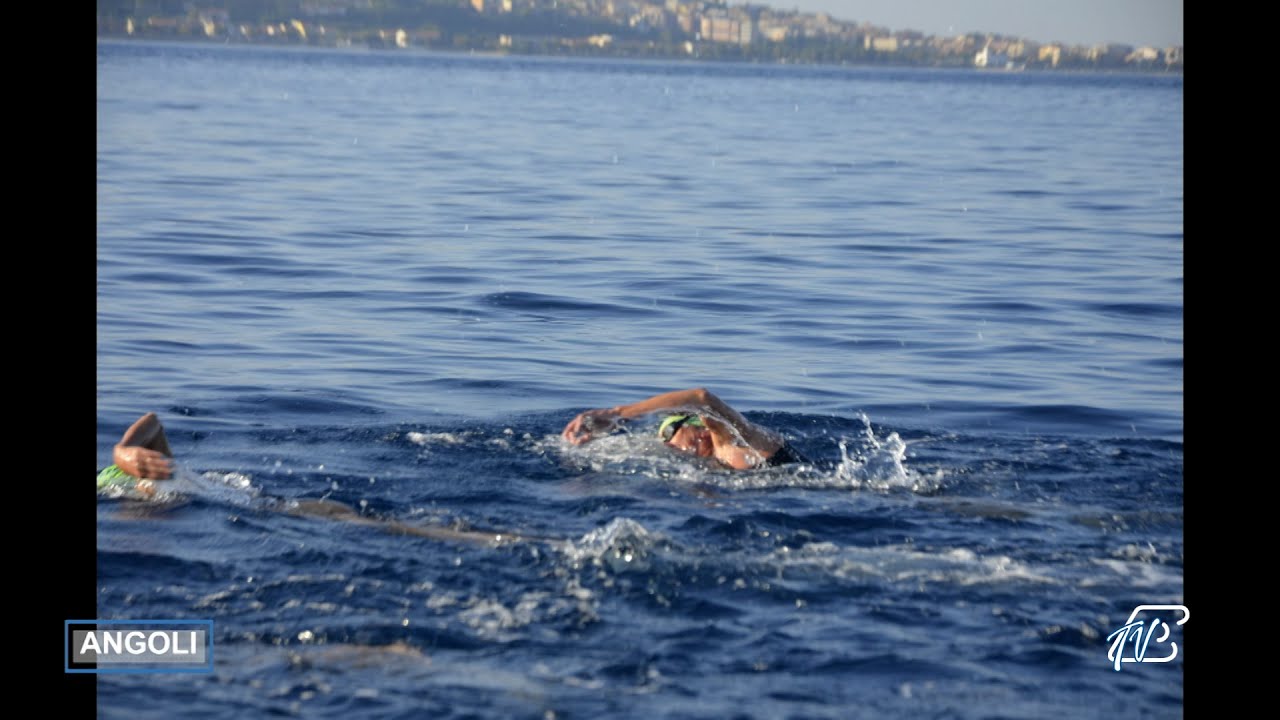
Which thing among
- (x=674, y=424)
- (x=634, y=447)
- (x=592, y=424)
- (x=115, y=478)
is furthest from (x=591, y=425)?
(x=115, y=478)

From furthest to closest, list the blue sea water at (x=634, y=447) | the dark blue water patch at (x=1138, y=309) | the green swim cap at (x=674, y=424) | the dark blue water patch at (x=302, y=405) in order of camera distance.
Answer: the dark blue water patch at (x=1138, y=309)
the dark blue water patch at (x=302, y=405)
the green swim cap at (x=674, y=424)
the blue sea water at (x=634, y=447)

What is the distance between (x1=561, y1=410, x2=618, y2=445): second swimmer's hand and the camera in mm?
8031

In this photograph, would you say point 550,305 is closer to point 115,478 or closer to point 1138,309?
point 1138,309

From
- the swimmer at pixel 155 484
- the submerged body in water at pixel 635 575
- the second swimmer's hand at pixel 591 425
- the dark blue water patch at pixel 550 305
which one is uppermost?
the dark blue water patch at pixel 550 305

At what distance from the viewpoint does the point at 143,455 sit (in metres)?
7.71

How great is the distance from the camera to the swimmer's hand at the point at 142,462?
770cm

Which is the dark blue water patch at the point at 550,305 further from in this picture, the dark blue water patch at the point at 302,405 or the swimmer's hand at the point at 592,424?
the swimmer's hand at the point at 592,424

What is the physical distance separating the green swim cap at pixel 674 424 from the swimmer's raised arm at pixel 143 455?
3.19 metres

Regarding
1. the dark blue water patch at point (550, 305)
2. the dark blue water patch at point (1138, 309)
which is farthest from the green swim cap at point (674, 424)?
the dark blue water patch at point (1138, 309)

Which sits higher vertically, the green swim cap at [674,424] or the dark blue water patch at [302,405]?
the green swim cap at [674,424]

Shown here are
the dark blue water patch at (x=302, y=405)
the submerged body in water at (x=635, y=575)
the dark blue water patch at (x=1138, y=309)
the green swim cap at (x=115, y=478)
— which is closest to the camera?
the submerged body in water at (x=635, y=575)

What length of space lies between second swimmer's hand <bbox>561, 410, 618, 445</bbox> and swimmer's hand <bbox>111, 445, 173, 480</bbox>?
2330 mm

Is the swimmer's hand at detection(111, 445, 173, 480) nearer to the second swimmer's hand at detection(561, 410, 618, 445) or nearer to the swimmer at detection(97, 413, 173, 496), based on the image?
the swimmer at detection(97, 413, 173, 496)

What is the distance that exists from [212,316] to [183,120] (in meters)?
28.6
